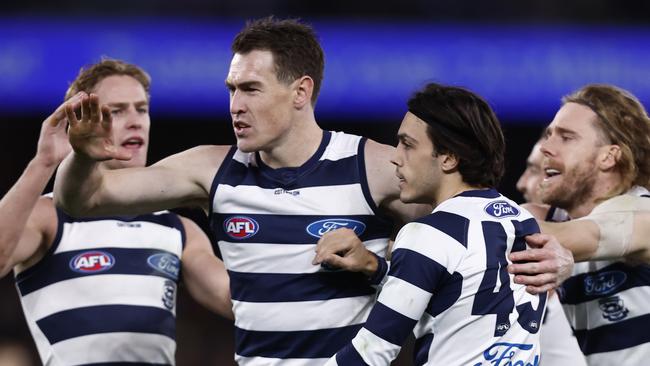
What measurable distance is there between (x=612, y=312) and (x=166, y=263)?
6.56 ft

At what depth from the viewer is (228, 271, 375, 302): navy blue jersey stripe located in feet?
13.0

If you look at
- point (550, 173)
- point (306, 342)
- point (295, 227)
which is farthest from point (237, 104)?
point (550, 173)

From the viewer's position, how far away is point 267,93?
13.3ft

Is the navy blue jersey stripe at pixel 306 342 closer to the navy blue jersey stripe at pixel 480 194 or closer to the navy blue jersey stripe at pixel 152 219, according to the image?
the navy blue jersey stripe at pixel 480 194

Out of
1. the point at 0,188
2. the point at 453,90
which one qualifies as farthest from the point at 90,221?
the point at 0,188

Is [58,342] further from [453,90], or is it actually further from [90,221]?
[453,90]

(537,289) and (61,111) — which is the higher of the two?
(61,111)

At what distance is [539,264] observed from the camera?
11.9 feet

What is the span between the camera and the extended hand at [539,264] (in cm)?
358

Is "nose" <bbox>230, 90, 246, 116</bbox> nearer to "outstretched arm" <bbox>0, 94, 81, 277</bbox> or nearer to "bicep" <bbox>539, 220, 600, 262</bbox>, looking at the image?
"outstretched arm" <bbox>0, 94, 81, 277</bbox>

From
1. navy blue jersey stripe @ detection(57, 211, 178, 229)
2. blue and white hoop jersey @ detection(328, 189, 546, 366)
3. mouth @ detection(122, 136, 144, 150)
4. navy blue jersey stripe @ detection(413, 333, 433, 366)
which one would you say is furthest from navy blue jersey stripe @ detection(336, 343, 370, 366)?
mouth @ detection(122, 136, 144, 150)

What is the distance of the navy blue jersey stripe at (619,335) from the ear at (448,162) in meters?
1.17

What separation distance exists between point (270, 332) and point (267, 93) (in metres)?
0.91

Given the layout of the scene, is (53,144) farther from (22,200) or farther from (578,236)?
(578,236)
